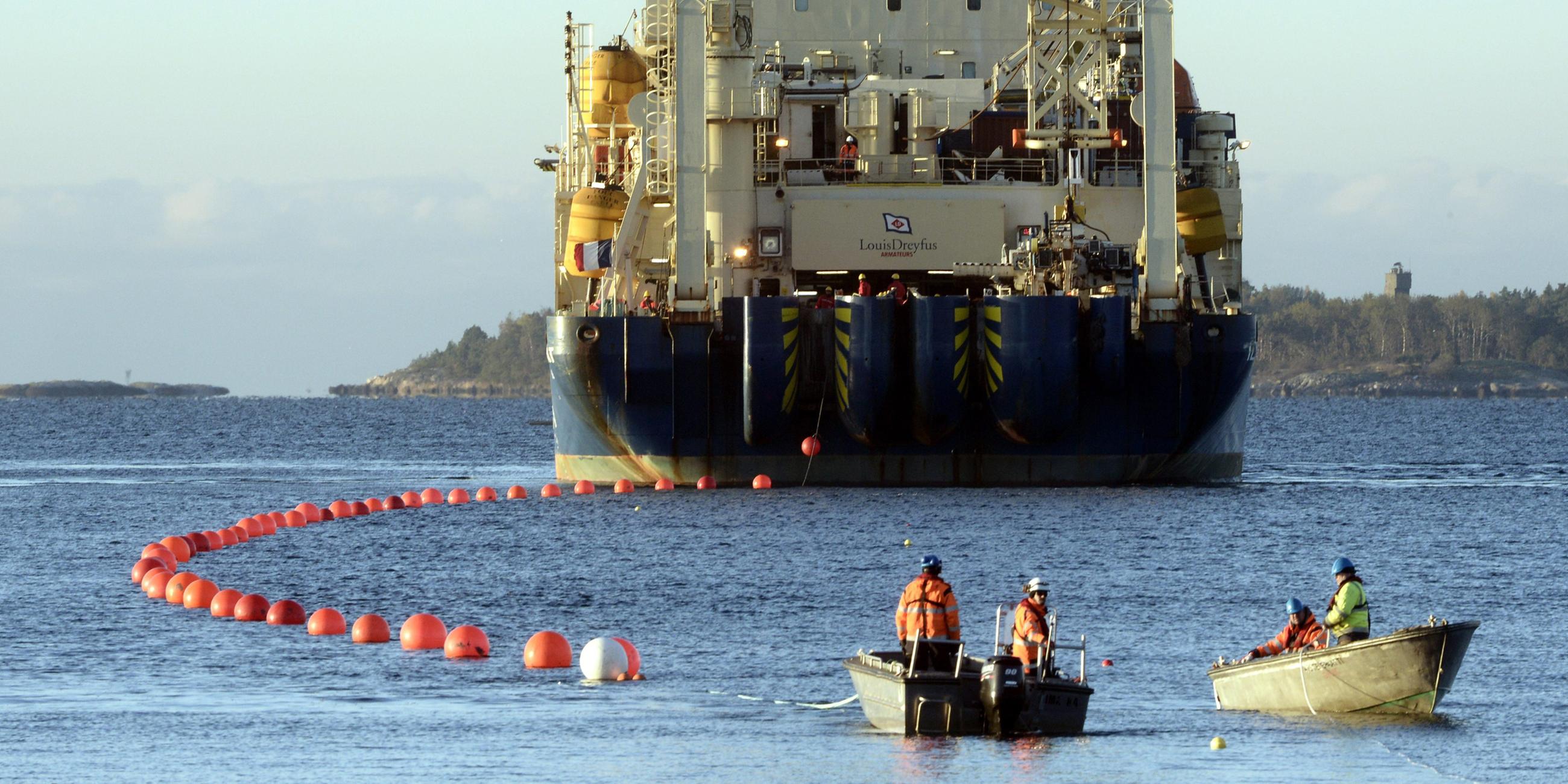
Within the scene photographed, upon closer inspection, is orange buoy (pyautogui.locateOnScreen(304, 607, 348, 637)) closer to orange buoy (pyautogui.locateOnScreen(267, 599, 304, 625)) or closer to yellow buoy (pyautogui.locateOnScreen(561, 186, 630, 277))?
orange buoy (pyautogui.locateOnScreen(267, 599, 304, 625))

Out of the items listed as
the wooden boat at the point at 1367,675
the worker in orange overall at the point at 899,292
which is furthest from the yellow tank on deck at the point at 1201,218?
the wooden boat at the point at 1367,675

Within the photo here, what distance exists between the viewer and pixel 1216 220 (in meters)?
54.7

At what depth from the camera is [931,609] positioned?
21.8 meters

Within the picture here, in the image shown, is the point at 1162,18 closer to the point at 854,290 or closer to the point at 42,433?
the point at 854,290

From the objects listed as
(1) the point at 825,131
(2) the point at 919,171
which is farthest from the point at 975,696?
(1) the point at 825,131

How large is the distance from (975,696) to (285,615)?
1343cm

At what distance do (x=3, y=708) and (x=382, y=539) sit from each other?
21.3 metres

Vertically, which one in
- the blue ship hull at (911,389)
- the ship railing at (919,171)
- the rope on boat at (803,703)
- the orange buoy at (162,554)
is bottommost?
the rope on boat at (803,703)

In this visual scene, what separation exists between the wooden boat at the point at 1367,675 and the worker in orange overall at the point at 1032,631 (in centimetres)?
285

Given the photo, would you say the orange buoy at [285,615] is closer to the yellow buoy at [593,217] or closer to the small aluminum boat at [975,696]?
the small aluminum boat at [975,696]

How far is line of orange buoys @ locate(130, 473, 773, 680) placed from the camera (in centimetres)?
2686

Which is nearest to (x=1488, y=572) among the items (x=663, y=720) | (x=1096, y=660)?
(x=1096, y=660)

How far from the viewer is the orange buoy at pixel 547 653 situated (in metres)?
27.5

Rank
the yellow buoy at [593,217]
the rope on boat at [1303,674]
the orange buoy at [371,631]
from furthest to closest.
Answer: the yellow buoy at [593,217] → the orange buoy at [371,631] → the rope on boat at [1303,674]
